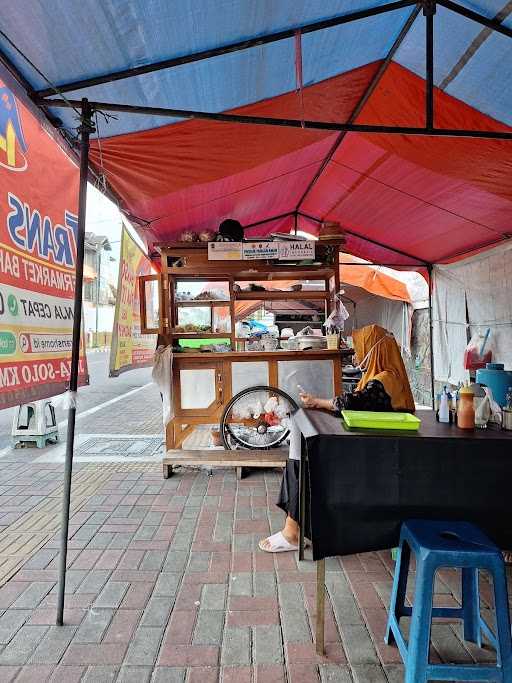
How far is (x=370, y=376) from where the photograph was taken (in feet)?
9.31

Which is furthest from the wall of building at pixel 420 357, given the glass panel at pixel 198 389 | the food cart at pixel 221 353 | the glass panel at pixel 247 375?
the glass panel at pixel 198 389

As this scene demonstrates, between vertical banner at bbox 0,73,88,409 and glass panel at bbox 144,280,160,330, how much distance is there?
222cm

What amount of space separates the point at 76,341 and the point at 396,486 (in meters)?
1.84

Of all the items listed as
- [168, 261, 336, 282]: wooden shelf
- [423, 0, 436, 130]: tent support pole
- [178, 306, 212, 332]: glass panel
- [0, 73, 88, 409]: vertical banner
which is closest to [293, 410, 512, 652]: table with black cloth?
[0, 73, 88, 409]: vertical banner

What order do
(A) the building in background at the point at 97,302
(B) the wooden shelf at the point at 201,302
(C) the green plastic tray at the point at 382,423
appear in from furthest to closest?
(A) the building in background at the point at 97,302, (B) the wooden shelf at the point at 201,302, (C) the green plastic tray at the point at 382,423

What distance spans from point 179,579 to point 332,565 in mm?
1006

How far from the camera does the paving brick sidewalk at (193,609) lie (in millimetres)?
Result: 1912

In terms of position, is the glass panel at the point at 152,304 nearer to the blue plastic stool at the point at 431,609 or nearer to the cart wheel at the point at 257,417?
the cart wheel at the point at 257,417

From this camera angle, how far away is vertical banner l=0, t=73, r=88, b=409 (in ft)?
6.15

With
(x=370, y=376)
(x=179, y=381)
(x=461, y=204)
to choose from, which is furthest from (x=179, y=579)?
(x=461, y=204)

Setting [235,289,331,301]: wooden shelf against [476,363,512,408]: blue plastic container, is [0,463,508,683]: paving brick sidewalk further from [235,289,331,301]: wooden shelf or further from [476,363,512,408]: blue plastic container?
[476,363,512,408]: blue plastic container

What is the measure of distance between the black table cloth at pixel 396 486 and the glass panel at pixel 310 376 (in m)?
2.83

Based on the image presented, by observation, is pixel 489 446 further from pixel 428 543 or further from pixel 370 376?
pixel 370 376

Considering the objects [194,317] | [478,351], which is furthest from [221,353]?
[478,351]
